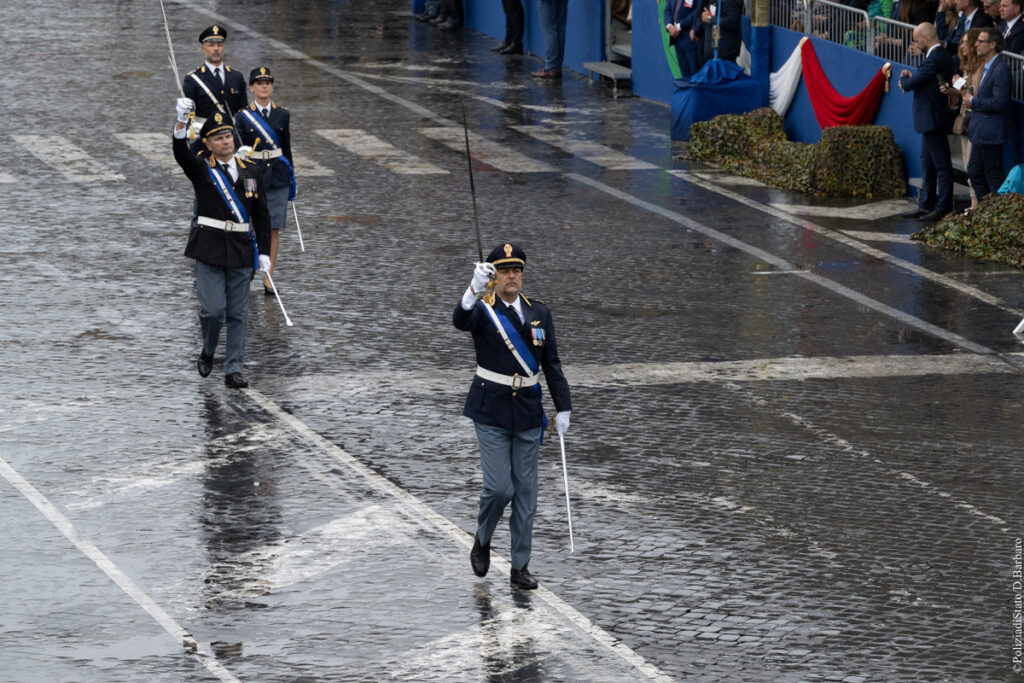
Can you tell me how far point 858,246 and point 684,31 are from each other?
26.8 feet

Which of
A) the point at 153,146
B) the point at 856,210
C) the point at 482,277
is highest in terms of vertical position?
the point at 482,277

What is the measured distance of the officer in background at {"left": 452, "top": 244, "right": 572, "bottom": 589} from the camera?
9.31 metres

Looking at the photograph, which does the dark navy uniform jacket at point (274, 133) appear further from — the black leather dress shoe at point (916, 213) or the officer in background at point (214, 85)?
the black leather dress shoe at point (916, 213)

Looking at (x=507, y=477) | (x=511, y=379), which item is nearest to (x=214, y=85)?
(x=511, y=379)

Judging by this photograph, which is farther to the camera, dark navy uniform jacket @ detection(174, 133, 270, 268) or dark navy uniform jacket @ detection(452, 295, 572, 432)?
dark navy uniform jacket @ detection(174, 133, 270, 268)

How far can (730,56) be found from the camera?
969 inches

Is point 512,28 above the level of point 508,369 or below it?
above

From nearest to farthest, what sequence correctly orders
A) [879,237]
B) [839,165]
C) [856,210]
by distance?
[879,237], [856,210], [839,165]

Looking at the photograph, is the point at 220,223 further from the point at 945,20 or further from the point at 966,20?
the point at 945,20

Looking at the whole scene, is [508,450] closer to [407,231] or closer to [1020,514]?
[1020,514]

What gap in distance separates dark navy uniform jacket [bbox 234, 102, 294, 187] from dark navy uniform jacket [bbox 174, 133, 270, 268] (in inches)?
90.6

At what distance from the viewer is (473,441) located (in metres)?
11.8

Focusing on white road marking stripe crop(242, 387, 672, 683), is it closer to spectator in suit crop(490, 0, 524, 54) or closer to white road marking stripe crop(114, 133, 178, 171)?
white road marking stripe crop(114, 133, 178, 171)

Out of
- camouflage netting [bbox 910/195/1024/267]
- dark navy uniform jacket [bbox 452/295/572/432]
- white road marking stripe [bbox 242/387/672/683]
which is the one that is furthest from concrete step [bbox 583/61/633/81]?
dark navy uniform jacket [bbox 452/295/572/432]
